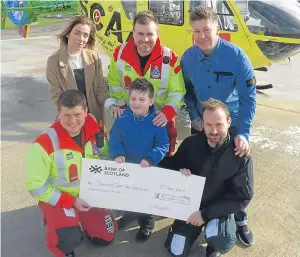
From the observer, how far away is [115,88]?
3.22 meters

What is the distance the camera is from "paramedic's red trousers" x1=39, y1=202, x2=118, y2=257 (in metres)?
2.59

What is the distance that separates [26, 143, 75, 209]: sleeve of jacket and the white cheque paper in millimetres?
198

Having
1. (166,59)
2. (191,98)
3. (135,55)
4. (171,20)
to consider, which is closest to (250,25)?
(171,20)

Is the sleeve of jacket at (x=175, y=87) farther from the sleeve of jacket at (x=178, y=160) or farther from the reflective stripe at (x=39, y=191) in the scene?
the reflective stripe at (x=39, y=191)

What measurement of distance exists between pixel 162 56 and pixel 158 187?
3.44 feet

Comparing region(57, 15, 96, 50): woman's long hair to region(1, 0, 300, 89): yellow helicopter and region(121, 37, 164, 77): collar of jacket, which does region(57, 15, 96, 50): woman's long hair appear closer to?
region(121, 37, 164, 77): collar of jacket

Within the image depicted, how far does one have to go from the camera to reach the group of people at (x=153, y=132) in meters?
2.58

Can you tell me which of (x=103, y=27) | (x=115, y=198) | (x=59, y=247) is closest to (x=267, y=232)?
(x=115, y=198)

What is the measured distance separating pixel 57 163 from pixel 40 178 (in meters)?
0.16

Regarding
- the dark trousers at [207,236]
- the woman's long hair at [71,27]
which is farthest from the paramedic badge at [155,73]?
the dark trousers at [207,236]

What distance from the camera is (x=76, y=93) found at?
2.65m

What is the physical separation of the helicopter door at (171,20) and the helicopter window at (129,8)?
10.6 inches

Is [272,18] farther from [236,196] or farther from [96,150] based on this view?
[96,150]

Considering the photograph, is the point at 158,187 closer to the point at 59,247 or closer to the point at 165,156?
the point at 165,156
